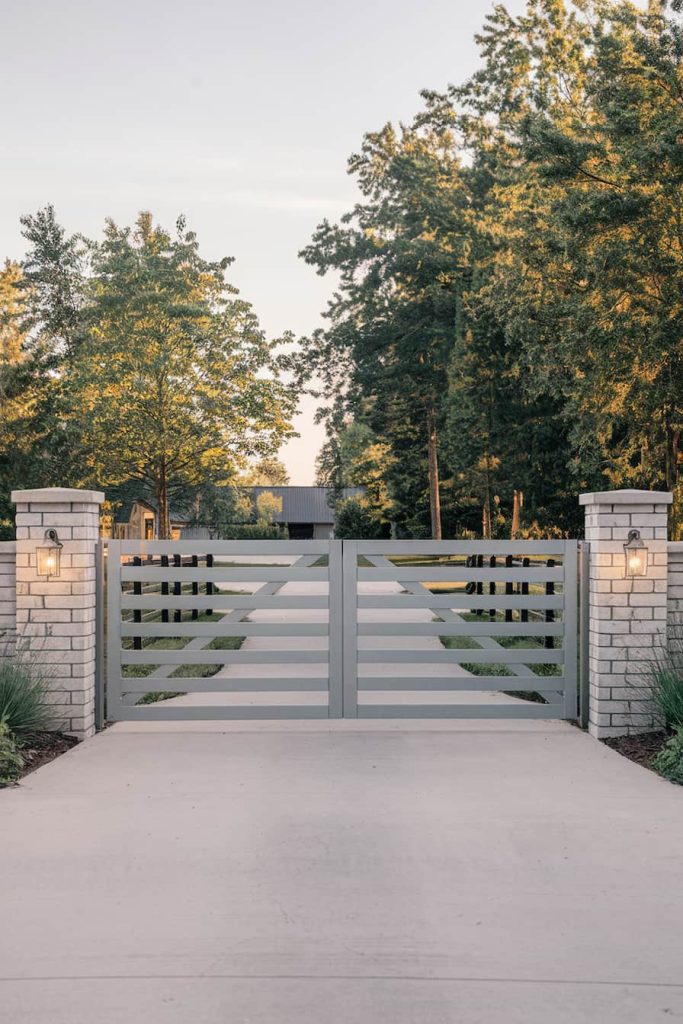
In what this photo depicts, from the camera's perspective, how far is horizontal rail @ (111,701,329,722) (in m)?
7.98

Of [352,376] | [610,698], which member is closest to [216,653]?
[610,698]

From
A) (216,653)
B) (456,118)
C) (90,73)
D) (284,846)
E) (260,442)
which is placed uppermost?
(456,118)

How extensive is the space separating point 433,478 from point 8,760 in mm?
35247

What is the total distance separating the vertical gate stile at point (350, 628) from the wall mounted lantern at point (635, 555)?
2281mm

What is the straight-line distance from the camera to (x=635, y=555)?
7766 mm

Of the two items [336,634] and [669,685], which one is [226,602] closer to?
[336,634]

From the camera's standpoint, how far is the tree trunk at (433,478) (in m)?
40.1

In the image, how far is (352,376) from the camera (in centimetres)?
4222

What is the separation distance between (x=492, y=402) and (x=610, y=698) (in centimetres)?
2381

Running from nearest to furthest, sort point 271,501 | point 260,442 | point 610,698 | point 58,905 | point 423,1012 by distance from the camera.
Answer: point 423,1012 < point 58,905 < point 610,698 < point 260,442 < point 271,501

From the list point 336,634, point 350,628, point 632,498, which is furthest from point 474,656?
point 632,498

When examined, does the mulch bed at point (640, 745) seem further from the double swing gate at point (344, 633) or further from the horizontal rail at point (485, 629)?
the horizontal rail at point (485, 629)

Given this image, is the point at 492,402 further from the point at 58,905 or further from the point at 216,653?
the point at 58,905

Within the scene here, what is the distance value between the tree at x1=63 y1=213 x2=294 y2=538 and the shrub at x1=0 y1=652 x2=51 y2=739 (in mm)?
21186
